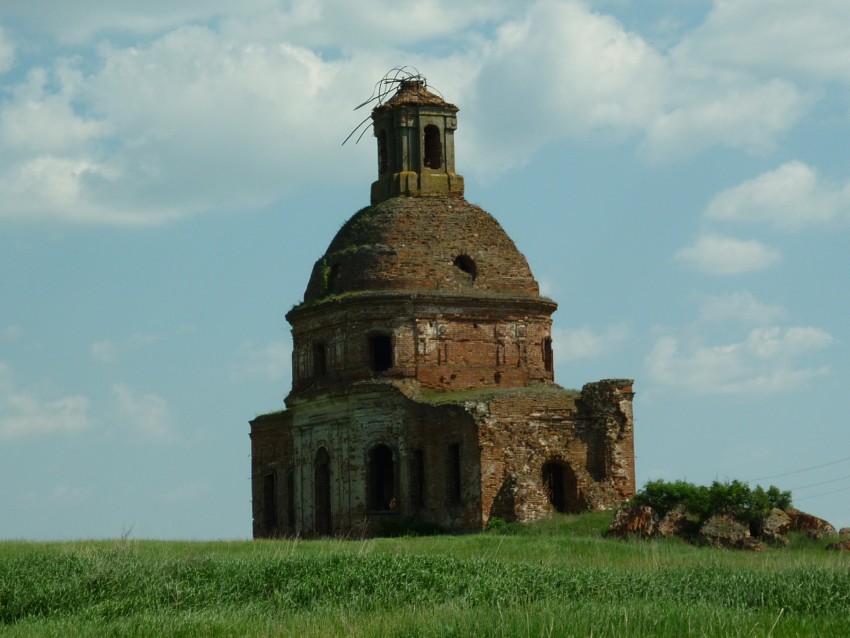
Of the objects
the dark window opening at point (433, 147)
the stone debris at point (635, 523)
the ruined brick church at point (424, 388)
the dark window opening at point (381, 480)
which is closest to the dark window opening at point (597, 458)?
the ruined brick church at point (424, 388)

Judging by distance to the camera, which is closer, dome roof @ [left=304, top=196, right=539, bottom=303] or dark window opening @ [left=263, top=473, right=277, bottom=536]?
dome roof @ [left=304, top=196, right=539, bottom=303]

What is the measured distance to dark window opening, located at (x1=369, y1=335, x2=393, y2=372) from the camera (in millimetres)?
36688

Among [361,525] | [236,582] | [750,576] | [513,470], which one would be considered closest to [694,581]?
[750,576]

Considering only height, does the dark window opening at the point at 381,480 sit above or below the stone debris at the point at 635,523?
above

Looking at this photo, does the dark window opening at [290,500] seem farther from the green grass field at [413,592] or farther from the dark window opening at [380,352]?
the green grass field at [413,592]

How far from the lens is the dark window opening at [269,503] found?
39375mm

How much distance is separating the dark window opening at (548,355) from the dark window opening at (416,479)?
422 centimetres

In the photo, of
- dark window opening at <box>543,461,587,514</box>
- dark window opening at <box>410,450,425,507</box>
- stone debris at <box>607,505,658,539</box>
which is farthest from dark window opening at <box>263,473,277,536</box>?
stone debris at <box>607,505,658,539</box>

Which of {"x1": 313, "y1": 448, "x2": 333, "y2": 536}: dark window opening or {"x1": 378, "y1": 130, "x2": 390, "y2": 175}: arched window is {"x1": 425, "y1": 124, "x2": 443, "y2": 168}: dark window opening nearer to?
{"x1": 378, "y1": 130, "x2": 390, "y2": 175}: arched window

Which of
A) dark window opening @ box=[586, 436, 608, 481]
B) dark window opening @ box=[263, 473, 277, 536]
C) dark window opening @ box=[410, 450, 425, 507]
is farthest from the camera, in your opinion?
dark window opening @ box=[263, 473, 277, 536]

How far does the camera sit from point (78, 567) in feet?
76.2

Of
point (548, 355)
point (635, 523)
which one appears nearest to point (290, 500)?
point (548, 355)

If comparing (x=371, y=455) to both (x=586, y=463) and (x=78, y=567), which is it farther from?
(x=78, y=567)

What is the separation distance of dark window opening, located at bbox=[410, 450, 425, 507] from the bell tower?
6702 millimetres
